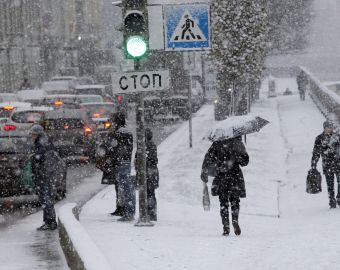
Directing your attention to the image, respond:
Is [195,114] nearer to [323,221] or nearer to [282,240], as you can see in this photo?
[323,221]

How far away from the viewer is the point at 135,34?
13.0 meters

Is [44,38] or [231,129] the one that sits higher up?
[44,38]

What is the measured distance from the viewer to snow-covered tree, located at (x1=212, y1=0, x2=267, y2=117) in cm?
2850

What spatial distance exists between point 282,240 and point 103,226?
2637 millimetres

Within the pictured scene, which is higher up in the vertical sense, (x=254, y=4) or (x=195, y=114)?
(x=254, y=4)

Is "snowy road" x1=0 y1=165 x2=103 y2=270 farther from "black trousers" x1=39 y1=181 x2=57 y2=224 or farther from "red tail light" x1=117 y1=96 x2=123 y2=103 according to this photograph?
"red tail light" x1=117 y1=96 x2=123 y2=103

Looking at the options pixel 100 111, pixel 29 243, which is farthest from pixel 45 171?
pixel 100 111

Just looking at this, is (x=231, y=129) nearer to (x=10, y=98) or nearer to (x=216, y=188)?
(x=216, y=188)

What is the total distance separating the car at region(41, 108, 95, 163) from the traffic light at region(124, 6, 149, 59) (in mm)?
11431

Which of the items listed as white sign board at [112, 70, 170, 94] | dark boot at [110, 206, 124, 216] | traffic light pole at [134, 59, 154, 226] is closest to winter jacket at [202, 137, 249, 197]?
traffic light pole at [134, 59, 154, 226]

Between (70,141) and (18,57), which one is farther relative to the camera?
(18,57)

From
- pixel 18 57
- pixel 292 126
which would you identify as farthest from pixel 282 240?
pixel 18 57

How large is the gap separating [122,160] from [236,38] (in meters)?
15.1

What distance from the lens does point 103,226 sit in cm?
1354
